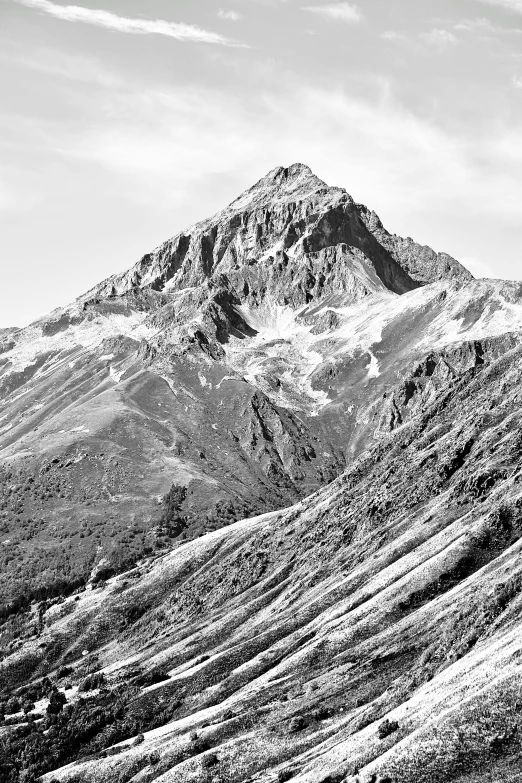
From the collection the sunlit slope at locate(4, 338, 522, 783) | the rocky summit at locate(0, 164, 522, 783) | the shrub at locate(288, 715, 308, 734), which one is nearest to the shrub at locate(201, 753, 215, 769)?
the rocky summit at locate(0, 164, 522, 783)

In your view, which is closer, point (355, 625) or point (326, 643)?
point (326, 643)

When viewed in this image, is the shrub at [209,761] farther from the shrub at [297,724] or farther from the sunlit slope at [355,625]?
the shrub at [297,724]

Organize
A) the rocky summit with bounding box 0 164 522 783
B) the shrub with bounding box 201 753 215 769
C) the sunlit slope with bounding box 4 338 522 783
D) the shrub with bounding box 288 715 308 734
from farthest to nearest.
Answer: the shrub with bounding box 288 715 308 734 < the shrub with bounding box 201 753 215 769 < the rocky summit with bounding box 0 164 522 783 < the sunlit slope with bounding box 4 338 522 783

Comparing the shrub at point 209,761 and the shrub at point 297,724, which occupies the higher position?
the shrub at point 209,761

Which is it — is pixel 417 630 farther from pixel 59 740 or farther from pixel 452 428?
pixel 452 428

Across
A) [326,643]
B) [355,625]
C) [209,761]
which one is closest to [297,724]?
[209,761]

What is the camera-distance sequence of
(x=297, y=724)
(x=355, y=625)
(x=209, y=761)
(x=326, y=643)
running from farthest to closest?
(x=355, y=625) → (x=326, y=643) → (x=297, y=724) → (x=209, y=761)

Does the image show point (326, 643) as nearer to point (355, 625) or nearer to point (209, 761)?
point (355, 625)

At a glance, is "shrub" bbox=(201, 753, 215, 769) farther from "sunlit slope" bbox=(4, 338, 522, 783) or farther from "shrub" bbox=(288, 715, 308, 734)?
"shrub" bbox=(288, 715, 308, 734)

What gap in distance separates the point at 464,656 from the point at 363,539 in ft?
224

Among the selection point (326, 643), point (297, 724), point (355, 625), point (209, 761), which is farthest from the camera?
point (355, 625)

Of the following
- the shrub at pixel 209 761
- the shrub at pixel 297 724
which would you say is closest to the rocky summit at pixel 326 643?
the shrub at pixel 209 761

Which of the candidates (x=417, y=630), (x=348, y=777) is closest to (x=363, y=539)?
(x=417, y=630)

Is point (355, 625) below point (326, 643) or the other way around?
the other way around
